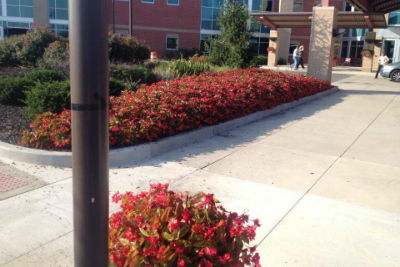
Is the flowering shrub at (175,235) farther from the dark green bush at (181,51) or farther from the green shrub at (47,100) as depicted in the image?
the dark green bush at (181,51)

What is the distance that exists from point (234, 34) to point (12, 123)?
35.4 feet

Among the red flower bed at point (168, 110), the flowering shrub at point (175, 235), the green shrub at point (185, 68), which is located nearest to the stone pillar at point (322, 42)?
the green shrub at point (185, 68)

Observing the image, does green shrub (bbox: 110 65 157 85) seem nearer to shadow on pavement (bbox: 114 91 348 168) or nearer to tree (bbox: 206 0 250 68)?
shadow on pavement (bbox: 114 91 348 168)

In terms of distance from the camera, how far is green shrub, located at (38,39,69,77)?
11465mm

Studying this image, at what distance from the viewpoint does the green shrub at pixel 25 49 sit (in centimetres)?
1303

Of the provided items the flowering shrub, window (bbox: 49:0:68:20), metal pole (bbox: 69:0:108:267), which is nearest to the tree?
the flowering shrub

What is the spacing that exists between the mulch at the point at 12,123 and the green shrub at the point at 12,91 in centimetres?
17

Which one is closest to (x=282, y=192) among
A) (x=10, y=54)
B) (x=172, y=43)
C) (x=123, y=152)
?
(x=123, y=152)

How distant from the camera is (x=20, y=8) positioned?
127 ft

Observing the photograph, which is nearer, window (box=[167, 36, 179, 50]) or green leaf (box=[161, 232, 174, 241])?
green leaf (box=[161, 232, 174, 241])

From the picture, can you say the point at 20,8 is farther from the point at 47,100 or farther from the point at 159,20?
the point at 47,100

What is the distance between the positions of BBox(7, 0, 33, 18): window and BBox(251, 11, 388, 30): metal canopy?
2452 centimetres

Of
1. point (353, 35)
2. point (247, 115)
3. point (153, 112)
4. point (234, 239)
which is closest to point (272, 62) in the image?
point (353, 35)

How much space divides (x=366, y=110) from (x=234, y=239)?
10103 millimetres
